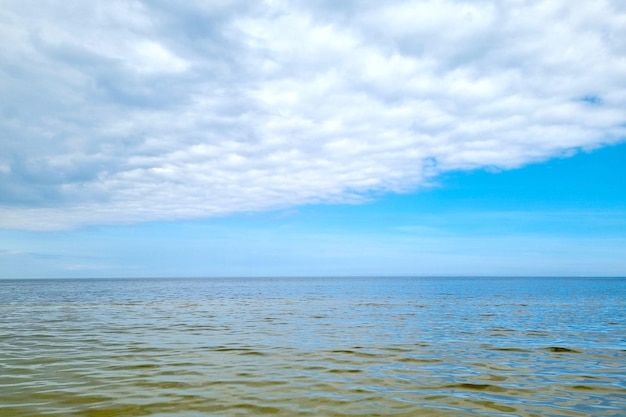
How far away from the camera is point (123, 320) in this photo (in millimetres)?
31109

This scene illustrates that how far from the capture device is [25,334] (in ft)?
78.1

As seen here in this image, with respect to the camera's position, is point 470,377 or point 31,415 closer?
point 31,415

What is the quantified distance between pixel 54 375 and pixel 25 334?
1234 cm

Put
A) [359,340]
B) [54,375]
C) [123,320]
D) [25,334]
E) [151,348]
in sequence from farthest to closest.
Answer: [123,320] < [25,334] < [359,340] < [151,348] < [54,375]

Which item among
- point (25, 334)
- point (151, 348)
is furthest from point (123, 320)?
point (151, 348)

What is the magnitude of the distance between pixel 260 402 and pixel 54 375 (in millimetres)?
7311

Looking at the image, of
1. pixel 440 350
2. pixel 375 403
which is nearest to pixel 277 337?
pixel 440 350

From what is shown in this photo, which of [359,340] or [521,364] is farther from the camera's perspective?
[359,340]

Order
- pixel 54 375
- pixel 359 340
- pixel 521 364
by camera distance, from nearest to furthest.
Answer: pixel 54 375 < pixel 521 364 < pixel 359 340

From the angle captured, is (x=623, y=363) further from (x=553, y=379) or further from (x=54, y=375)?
(x=54, y=375)

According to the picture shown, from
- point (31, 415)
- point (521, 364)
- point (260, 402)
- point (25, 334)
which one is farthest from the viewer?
point (25, 334)

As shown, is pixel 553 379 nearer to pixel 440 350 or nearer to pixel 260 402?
pixel 440 350

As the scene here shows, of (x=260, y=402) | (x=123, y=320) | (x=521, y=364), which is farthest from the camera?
(x=123, y=320)

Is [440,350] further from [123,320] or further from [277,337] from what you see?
[123,320]
